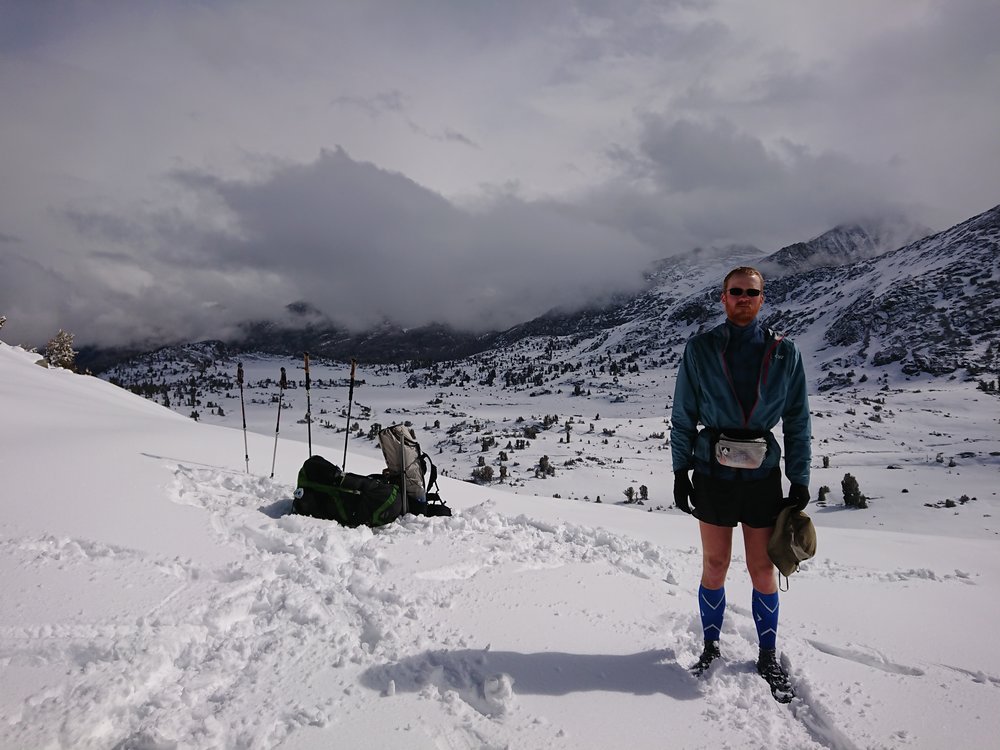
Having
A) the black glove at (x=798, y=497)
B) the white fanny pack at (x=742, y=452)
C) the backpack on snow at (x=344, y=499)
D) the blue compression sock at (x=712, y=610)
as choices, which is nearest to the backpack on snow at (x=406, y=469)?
the backpack on snow at (x=344, y=499)

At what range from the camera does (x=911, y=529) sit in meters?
19.9

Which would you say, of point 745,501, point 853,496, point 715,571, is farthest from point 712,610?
point 853,496

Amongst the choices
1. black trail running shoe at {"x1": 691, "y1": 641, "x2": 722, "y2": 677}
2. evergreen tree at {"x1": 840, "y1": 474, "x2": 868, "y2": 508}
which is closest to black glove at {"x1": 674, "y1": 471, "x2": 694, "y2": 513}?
black trail running shoe at {"x1": 691, "y1": 641, "x2": 722, "y2": 677}

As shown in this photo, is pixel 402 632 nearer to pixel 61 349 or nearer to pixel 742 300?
pixel 742 300

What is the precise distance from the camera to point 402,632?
4.38m

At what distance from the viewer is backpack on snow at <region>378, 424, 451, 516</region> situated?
768 cm

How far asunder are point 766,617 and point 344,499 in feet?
18.1

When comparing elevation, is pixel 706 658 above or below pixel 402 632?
below

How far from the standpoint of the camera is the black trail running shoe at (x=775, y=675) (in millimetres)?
3826

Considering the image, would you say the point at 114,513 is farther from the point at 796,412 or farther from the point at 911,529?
the point at 911,529

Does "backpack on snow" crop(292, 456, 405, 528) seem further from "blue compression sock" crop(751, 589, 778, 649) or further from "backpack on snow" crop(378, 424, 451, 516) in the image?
"blue compression sock" crop(751, 589, 778, 649)

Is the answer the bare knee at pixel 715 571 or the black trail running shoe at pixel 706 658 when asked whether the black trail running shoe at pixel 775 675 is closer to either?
the black trail running shoe at pixel 706 658

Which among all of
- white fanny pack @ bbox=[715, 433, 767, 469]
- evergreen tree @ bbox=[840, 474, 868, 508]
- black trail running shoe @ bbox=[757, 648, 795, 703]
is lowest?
evergreen tree @ bbox=[840, 474, 868, 508]

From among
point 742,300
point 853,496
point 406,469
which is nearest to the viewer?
point 742,300
